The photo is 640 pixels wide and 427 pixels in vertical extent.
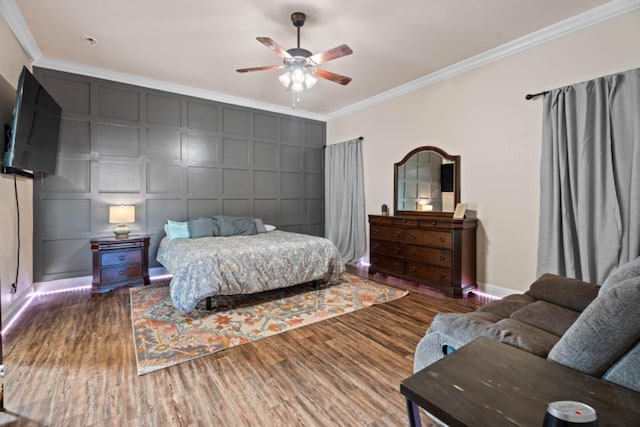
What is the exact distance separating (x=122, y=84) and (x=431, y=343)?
5024 mm

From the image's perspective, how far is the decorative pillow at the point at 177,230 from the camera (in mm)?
4426

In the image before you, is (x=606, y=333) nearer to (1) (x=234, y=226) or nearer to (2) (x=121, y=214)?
(1) (x=234, y=226)

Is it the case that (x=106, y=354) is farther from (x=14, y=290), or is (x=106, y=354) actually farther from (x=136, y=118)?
(x=136, y=118)

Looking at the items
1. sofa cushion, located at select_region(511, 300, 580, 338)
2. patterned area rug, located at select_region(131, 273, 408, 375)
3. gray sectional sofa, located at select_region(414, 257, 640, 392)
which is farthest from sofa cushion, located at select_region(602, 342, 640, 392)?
patterned area rug, located at select_region(131, 273, 408, 375)

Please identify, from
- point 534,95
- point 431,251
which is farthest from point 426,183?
point 534,95

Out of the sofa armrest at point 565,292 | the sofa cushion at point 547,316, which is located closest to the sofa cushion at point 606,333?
the sofa cushion at point 547,316

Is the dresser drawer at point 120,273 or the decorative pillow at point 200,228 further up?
the decorative pillow at point 200,228

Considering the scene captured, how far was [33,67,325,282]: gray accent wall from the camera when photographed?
13.3 feet

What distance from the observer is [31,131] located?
9.74 ft

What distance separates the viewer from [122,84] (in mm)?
4395

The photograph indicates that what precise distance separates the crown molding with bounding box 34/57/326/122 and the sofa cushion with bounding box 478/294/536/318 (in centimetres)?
482

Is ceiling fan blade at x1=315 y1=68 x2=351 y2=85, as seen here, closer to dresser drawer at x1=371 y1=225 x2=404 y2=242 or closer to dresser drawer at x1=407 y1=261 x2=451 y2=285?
dresser drawer at x1=371 y1=225 x2=404 y2=242

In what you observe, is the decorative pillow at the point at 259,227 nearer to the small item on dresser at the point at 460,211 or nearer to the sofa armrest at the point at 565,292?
the small item on dresser at the point at 460,211

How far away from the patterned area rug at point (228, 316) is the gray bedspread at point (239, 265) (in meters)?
0.19
